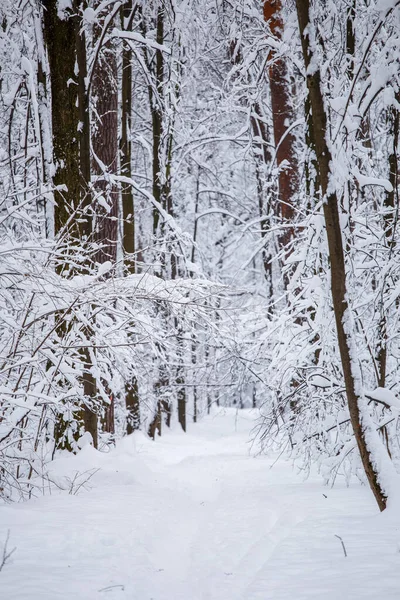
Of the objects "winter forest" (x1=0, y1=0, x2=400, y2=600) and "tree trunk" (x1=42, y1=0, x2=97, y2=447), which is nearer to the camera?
"winter forest" (x1=0, y1=0, x2=400, y2=600)

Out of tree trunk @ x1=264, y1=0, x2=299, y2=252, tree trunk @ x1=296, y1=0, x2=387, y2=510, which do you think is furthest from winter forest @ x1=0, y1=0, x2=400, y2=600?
tree trunk @ x1=264, y1=0, x2=299, y2=252

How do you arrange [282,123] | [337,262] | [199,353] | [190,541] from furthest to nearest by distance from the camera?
[282,123], [199,353], [190,541], [337,262]

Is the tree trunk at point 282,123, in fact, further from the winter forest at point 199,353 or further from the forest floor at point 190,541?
the forest floor at point 190,541

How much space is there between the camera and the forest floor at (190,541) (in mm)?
3072

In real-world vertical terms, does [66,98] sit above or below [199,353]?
above

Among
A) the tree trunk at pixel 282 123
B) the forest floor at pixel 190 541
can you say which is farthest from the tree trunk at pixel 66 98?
the tree trunk at pixel 282 123

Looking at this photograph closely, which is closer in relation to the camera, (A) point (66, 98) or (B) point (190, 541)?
(B) point (190, 541)

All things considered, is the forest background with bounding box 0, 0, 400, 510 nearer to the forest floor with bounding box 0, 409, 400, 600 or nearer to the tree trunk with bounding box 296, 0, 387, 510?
the tree trunk with bounding box 296, 0, 387, 510

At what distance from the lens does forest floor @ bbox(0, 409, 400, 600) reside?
3072mm

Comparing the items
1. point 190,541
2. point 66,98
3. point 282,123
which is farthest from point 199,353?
point 282,123

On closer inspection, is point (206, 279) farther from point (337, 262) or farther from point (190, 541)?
point (190, 541)

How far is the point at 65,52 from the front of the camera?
6367 millimetres

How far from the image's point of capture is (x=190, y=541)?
4.68 metres

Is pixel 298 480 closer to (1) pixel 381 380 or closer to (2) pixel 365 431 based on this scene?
(1) pixel 381 380
